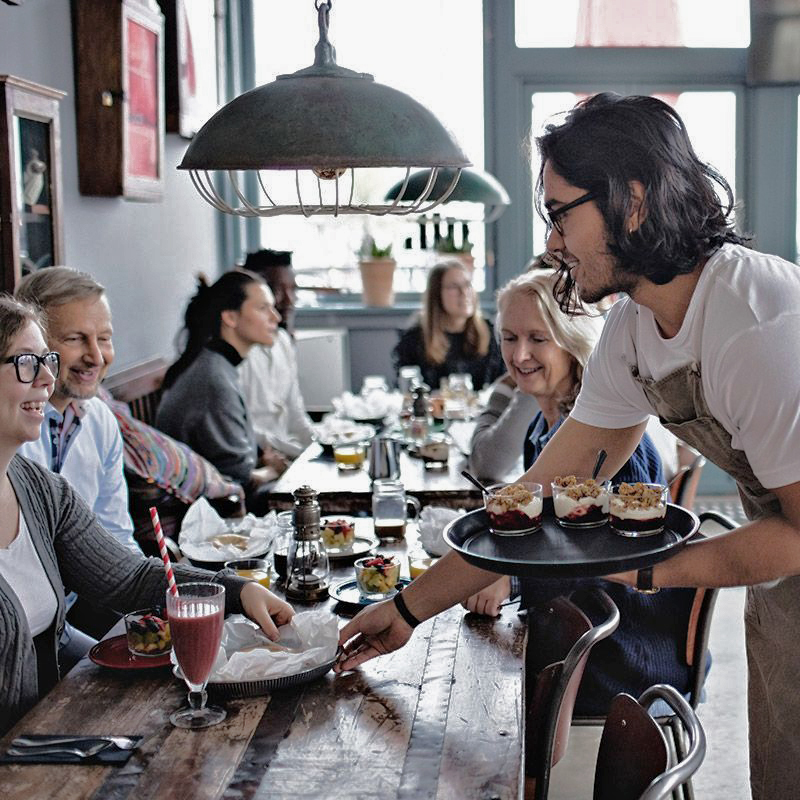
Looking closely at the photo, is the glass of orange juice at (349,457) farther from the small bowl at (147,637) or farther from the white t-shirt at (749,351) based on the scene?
the white t-shirt at (749,351)

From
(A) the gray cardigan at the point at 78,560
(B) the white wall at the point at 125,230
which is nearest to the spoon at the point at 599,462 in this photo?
(A) the gray cardigan at the point at 78,560

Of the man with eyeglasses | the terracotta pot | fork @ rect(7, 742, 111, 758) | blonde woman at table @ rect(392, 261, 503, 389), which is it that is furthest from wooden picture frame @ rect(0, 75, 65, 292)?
the terracotta pot

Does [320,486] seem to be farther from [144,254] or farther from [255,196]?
[255,196]

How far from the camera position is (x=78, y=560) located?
206 cm

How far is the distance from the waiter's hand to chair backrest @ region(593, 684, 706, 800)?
0.38 metres

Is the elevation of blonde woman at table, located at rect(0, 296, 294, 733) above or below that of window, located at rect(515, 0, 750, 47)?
below

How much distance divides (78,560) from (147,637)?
0.32 meters

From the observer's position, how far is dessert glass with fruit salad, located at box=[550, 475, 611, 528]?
179 cm

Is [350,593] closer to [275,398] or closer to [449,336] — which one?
[275,398]

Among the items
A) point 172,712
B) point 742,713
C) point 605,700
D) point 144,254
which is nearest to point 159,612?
point 172,712

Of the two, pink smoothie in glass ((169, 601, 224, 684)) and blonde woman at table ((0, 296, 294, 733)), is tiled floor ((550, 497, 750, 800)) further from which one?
pink smoothie in glass ((169, 601, 224, 684))

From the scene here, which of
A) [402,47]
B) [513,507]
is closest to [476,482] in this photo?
[513,507]

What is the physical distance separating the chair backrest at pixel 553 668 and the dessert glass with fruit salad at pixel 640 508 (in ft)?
0.61

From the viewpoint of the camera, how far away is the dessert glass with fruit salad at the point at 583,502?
1.79m
